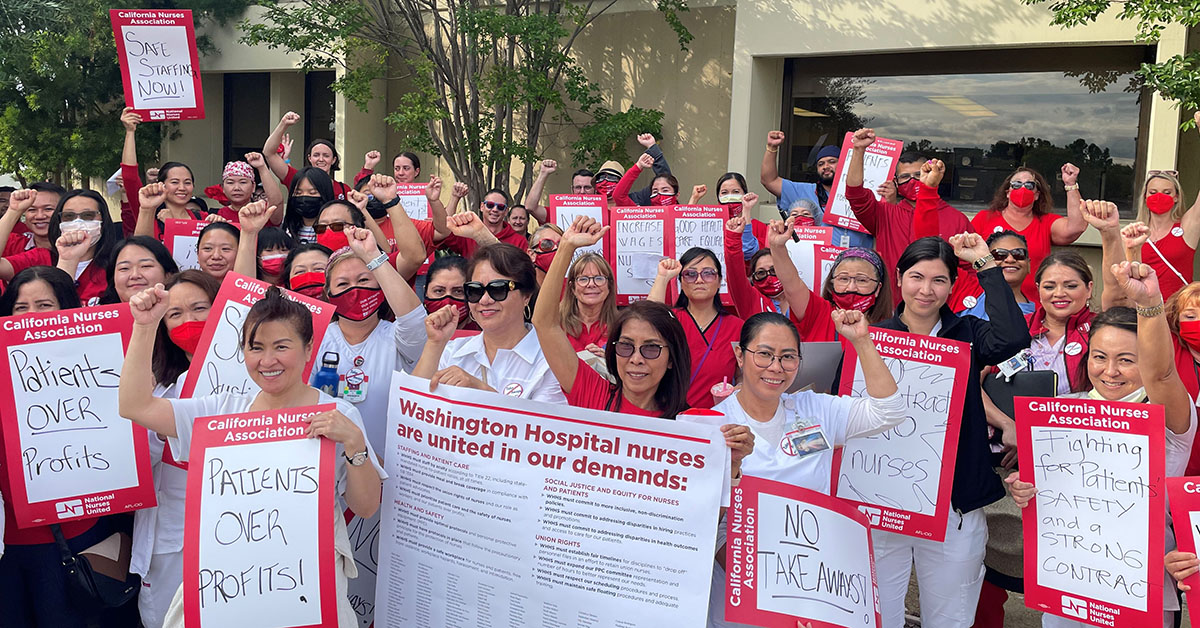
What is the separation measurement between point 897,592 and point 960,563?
28cm

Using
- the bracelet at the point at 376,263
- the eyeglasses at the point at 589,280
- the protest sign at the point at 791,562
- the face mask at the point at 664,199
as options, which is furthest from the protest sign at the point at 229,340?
the face mask at the point at 664,199

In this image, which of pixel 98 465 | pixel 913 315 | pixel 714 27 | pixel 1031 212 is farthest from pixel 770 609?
pixel 714 27

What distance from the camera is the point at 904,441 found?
416 centimetres

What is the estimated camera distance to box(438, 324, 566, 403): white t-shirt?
423 centimetres

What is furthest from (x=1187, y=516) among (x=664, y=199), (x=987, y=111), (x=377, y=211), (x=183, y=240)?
(x=987, y=111)

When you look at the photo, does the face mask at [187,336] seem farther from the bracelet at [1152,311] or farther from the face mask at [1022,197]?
the face mask at [1022,197]

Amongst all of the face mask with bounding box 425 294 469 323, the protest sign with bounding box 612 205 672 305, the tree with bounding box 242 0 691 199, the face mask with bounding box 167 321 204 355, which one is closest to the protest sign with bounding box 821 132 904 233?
the protest sign with bounding box 612 205 672 305

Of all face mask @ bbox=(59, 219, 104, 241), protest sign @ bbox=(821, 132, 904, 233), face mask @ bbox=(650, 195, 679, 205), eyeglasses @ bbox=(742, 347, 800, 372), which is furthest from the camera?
face mask @ bbox=(650, 195, 679, 205)

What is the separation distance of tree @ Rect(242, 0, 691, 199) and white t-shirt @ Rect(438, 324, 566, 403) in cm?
749

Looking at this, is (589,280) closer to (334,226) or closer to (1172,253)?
(334,226)

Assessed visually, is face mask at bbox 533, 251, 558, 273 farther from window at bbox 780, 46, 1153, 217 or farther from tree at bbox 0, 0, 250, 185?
tree at bbox 0, 0, 250, 185

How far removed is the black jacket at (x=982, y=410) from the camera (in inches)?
162

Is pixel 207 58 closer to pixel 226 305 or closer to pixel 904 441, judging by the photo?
pixel 226 305

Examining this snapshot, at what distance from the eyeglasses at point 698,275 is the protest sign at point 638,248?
4.08ft
